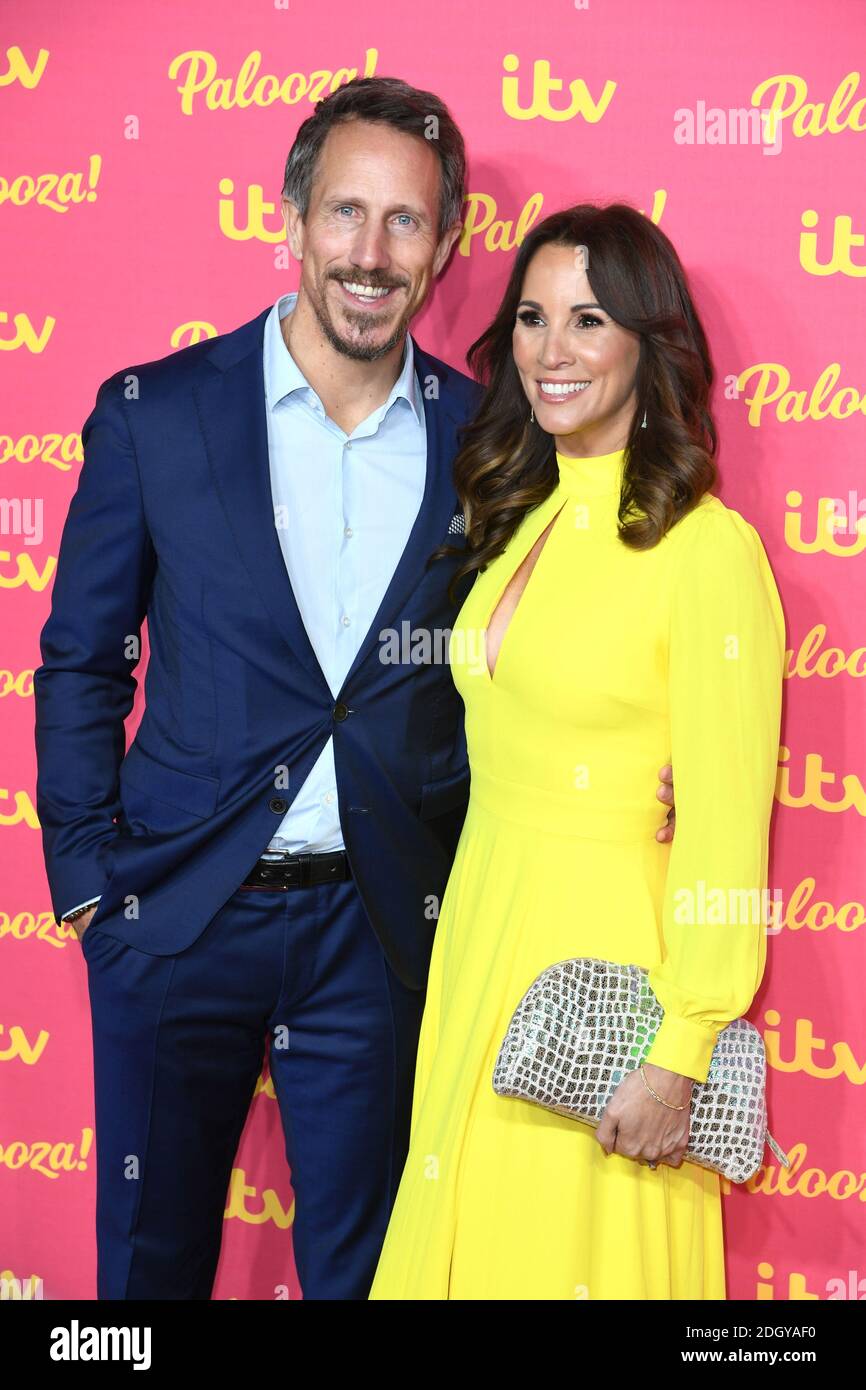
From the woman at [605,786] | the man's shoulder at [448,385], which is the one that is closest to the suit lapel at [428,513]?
the man's shoulder at [448,385]

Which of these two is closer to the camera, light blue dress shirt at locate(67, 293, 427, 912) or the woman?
the woman

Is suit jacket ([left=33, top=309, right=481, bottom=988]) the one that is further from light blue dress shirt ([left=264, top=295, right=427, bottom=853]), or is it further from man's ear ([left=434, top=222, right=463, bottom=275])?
man's ear ([left=434, top=222, right=463, bottom=275])

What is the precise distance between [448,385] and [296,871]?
92 cm

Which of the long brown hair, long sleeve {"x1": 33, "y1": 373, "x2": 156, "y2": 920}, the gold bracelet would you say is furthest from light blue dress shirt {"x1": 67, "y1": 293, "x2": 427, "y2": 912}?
the gold bracelet

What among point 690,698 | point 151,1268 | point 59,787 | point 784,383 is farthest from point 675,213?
point 151,1268

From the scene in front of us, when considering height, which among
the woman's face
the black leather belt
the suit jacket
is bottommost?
the black leather belt

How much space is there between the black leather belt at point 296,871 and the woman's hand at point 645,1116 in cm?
60

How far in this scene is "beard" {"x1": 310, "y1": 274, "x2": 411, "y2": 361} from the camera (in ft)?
7.40

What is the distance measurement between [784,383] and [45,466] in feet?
4.81

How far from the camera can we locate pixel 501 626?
222 cm

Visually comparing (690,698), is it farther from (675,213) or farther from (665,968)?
(675,213)

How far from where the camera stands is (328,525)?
2.29m

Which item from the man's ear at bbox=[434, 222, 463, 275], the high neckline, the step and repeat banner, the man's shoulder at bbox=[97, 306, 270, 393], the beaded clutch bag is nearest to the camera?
the beaded clutch bag

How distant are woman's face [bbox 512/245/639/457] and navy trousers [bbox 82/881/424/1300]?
0.86 metres
